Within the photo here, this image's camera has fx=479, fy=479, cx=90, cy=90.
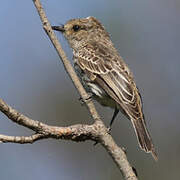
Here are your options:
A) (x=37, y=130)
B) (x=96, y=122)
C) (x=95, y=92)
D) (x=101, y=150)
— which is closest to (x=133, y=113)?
(x=95, y=92)

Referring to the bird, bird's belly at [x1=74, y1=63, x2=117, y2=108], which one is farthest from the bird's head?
bird's belly at [x1=74, y1=63, x2=117, y2=108]

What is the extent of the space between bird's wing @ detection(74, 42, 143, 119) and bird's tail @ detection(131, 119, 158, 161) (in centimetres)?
8

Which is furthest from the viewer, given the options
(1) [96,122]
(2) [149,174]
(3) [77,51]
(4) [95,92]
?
(2) [149,174]

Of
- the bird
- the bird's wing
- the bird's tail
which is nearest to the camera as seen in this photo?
the bird's tail

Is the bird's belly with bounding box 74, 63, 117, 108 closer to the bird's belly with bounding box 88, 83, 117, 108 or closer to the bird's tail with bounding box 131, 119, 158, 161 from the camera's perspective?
the bird's belly with bounding box 88, 83, 117, 108

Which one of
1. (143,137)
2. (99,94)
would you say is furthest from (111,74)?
(143,137)

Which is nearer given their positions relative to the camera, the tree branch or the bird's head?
the tree branch

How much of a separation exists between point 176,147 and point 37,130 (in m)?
4.00

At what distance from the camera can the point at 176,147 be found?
657cm

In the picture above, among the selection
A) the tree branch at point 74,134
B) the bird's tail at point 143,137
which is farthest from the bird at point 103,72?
the tree branch at point 74,134

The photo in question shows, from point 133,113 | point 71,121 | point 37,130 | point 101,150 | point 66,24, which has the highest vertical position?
point 66,24

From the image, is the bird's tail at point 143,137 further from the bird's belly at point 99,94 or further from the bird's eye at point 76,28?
the bird's eye at point 76,28

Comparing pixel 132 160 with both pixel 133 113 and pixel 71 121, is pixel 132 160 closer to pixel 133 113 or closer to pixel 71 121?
pixel 71 121

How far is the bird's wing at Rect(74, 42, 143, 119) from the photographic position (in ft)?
15.4
